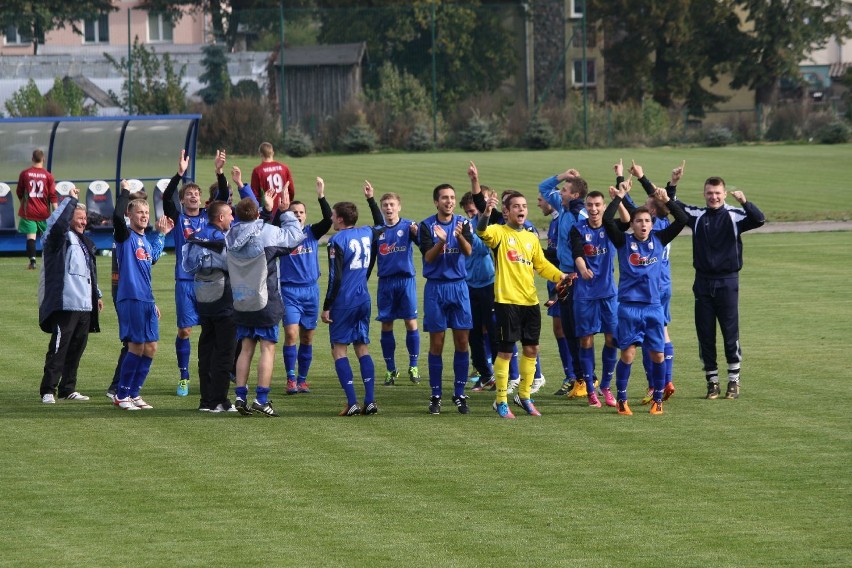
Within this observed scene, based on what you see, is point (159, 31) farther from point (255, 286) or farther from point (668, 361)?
point (668, 361)

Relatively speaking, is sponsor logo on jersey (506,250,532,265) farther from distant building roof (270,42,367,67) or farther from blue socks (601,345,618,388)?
distant building roof (270,42,367,67)

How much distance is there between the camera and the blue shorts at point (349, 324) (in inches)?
475

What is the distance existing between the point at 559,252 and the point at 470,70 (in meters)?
40.4

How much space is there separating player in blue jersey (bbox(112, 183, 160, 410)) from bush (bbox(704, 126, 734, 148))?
41459 mm

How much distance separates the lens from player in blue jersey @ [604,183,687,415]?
39.7 feet

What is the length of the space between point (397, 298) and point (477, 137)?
1362 inches

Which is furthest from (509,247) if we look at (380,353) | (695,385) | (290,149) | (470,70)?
(470,70)

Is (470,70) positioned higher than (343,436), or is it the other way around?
(470,70)

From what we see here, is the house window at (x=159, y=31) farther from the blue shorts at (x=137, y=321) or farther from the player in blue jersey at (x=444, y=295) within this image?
the player in blue jersey at (x=444, y=295)

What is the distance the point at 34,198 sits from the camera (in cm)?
2442

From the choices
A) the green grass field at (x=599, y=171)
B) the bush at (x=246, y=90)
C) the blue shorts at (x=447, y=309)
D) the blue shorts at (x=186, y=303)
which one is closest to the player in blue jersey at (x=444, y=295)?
the blue shorts at (x=447, y=309)

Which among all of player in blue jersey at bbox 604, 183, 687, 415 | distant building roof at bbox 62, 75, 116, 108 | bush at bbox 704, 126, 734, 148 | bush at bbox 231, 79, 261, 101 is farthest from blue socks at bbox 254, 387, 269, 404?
bush at bbox 704, 126, 734, 148

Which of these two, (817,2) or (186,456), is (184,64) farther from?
(186,456)

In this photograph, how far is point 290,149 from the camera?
44.9 meters
